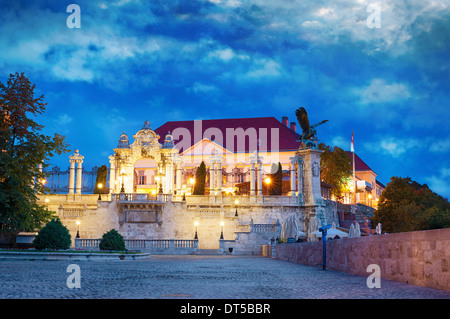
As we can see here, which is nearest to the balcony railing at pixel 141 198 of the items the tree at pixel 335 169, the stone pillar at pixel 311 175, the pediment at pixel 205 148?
the stone pillar at pixel 311 175

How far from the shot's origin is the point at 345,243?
59.0 feet

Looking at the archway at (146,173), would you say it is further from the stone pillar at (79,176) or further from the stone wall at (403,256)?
the stone wall at (403,256)

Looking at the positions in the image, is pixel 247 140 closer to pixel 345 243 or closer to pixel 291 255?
pixel 291 255

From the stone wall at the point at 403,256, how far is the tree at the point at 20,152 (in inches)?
639

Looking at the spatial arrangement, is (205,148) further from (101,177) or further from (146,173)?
(101,177)

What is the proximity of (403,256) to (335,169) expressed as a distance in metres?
69.5

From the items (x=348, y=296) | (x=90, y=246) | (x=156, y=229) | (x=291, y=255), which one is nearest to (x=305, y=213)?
(x=156, y=229)

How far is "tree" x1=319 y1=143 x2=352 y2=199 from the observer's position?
8106cm

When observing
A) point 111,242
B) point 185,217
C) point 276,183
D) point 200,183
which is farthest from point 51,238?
point 276,183

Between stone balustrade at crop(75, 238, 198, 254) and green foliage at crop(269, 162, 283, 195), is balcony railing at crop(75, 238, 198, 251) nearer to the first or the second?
stone balustrade at crop(75, 238, 198, 254)

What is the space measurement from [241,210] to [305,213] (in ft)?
20.8

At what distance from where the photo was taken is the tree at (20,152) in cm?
2667

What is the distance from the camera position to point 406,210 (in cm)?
6216

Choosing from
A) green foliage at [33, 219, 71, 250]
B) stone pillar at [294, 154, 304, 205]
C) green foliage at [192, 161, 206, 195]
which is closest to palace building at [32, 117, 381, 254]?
stone pillar at [294, 154, 304, 205]
